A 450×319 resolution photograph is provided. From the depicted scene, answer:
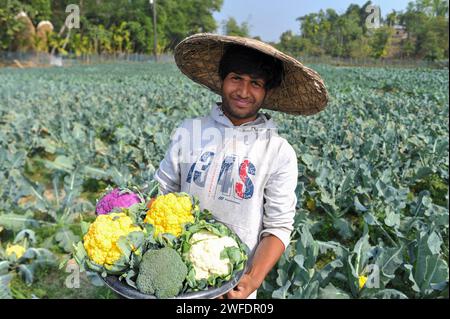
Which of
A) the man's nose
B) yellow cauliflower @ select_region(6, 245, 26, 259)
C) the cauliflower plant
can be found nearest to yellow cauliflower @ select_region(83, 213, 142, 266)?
the cauliflower plant

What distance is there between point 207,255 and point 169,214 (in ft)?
0.58

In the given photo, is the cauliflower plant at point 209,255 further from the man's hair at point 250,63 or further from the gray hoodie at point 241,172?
the man's hair at point 250,63

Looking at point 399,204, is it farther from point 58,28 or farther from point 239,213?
point 58,28

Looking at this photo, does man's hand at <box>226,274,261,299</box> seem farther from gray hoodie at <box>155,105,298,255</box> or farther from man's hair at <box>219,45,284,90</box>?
man's hair at <box>219,45,284,90</box>

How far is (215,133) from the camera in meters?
1.51

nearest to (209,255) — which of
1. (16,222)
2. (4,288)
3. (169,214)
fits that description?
(169,214)

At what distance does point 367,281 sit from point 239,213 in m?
1.44

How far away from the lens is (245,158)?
4.71ft

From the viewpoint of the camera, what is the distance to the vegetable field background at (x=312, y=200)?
8.46 feet

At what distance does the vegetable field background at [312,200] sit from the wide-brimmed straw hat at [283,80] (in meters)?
1.09

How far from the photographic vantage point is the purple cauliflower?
55.8 inches

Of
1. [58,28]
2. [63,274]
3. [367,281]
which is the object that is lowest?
[63,274]

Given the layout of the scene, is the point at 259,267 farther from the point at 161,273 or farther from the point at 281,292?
the point at 281,292
